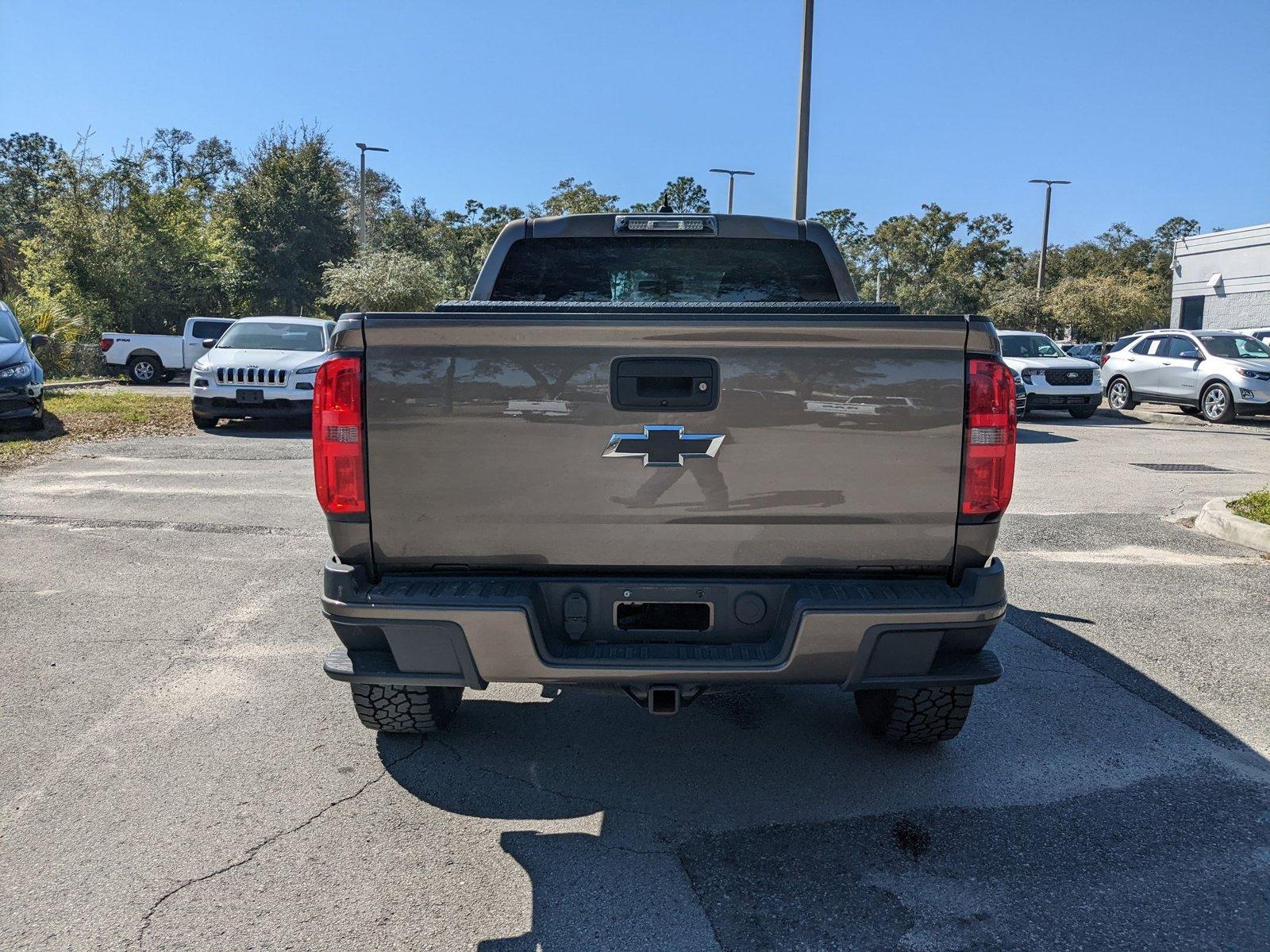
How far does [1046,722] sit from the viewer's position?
4348mm

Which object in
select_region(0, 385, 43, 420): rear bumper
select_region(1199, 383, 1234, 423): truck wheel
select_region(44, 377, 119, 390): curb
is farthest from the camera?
select_region(44, 377, 119, 390): curb

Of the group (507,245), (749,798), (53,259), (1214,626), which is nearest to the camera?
(749,798)

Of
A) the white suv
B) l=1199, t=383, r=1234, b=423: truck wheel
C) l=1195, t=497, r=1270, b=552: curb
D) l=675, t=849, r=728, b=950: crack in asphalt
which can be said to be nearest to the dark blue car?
l=675, t=849, r=728, b=950: crack in asphalt

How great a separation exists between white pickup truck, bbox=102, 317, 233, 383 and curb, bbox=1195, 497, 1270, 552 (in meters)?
21.9

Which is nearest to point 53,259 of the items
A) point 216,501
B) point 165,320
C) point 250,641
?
point 165,320

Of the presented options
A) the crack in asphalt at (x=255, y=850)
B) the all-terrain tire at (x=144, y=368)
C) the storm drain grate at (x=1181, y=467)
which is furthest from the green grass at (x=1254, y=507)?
the all-terrain tire at (x=144, y=368)

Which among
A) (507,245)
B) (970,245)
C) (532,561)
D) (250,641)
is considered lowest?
(250,641)

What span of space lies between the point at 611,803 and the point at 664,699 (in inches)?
26.1

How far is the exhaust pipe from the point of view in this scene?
3086 mm

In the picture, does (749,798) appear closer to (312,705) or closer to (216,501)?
(312,705)

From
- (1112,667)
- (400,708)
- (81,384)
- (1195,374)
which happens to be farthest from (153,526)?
(1195,374)

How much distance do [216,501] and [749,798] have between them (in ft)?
23.1

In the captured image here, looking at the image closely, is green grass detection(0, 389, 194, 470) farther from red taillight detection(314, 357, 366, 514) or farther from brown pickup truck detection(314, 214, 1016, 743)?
brown pickup truck detection(314, 214, 1016, 743)

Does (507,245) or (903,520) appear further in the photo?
(507,245)
